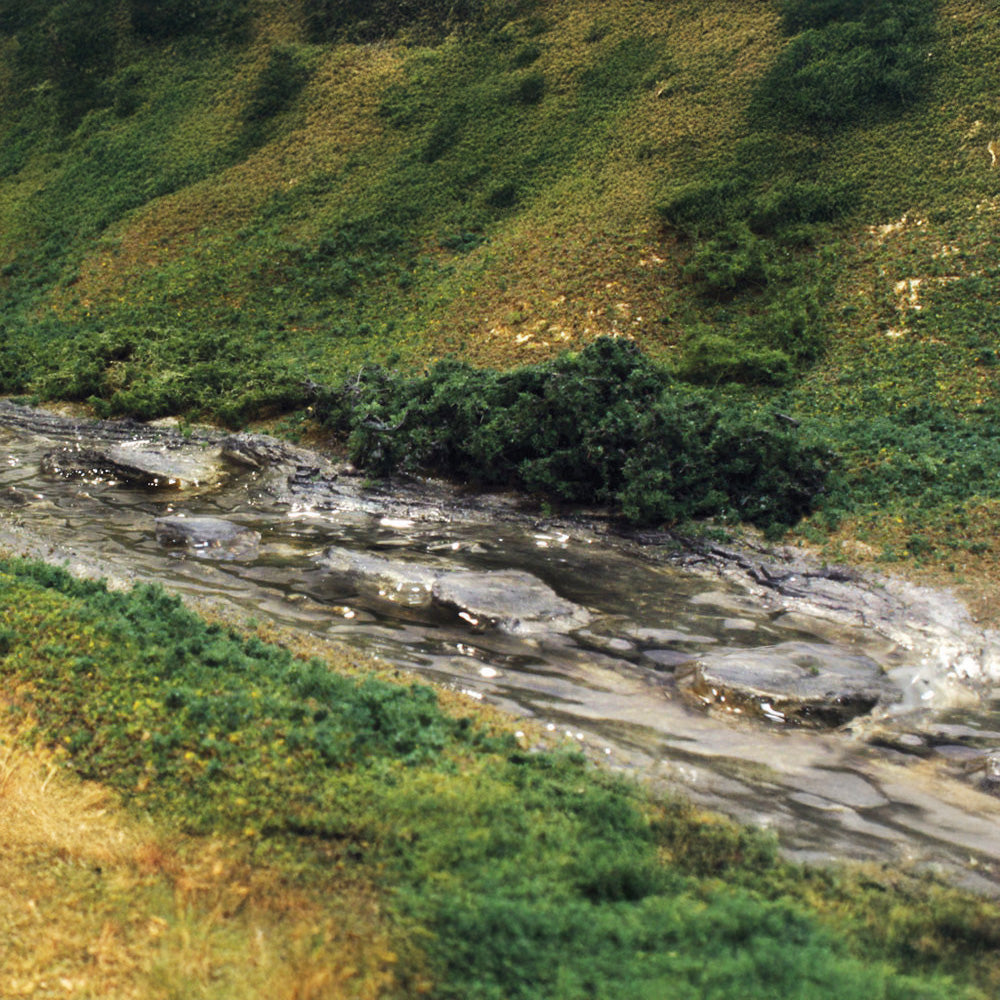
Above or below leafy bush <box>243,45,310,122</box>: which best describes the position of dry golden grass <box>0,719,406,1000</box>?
below

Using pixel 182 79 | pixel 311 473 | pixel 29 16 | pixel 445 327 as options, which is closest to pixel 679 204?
pixel 445 327

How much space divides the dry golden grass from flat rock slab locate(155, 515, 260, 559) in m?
7.40

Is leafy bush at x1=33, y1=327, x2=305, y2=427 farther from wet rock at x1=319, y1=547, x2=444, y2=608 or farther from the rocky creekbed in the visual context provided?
wet rock at x1=319, y1=547, x2=444, y2=608

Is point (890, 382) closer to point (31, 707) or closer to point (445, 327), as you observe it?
point (445, 327)

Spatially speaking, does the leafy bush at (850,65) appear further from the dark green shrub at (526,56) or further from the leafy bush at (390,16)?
the leafy bush at (390,16)

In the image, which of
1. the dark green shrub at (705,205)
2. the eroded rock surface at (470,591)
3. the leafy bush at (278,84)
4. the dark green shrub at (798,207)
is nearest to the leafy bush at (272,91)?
the leafy bush at (278,84)

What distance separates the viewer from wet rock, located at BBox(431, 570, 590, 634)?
1191cm

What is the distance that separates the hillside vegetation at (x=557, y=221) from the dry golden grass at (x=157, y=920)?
10.2m

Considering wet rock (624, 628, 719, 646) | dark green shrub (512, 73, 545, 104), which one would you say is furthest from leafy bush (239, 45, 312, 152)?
wet rock (624, 628, 719, 646)

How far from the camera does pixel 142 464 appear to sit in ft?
61.8

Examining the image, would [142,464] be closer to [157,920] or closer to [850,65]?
[157,920]

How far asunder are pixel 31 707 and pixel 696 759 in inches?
237

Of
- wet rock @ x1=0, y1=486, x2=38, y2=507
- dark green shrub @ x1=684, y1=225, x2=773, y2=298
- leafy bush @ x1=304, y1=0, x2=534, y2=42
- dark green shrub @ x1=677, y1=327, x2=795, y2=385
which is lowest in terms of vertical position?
wet rock @ x1=0, y1=486, x2=38, y2=507

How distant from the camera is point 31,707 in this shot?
28.2 feet
